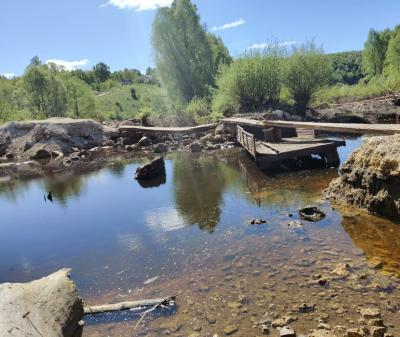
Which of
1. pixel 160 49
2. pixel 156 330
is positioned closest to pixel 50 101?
pixel 160 49

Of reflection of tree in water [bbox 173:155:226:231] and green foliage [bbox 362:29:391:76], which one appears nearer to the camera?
reflection of tree in water [bbox 173:155:226:231]

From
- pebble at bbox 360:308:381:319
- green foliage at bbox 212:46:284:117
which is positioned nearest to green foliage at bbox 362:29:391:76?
green foliage at bbox 212:46:284:117

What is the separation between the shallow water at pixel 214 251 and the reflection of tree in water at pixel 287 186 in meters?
0.04

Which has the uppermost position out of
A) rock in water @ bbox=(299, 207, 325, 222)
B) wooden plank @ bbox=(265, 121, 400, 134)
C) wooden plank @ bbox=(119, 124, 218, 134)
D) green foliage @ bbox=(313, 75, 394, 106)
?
green foliage @ bbox=(313, 75, 394, 106)

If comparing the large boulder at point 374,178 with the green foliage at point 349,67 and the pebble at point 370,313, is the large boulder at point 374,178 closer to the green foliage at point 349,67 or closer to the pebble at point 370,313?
the pebble at point 370,313

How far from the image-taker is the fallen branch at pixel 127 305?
552cm

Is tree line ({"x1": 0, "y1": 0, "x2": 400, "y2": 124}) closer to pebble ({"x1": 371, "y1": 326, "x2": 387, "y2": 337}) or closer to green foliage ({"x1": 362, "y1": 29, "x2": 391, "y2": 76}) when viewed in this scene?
green foliage ({"x1": 362, "y1": 29, "x2": 391, "y2": 76})

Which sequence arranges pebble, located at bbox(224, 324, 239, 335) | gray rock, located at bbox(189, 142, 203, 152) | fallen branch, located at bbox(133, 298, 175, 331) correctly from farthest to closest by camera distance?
gray rock, located at bbox(189, 142, 203, 152)
fallen branch, located at bbox(133, 298, 175, 331)
pebble, located at bbox(224, 324, 239, 335)

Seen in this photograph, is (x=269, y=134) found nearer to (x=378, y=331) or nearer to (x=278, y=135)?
(x=278, y=135)

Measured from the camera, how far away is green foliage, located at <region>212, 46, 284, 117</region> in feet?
94.9

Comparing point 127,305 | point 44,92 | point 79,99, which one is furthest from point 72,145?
point 79,99

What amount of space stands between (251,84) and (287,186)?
18997 mm

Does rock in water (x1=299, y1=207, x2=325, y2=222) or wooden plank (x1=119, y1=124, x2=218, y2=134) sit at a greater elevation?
wooden plank (x1=119, y1=124, x2=218, y2=134)

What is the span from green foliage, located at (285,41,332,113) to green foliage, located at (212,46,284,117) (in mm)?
857
